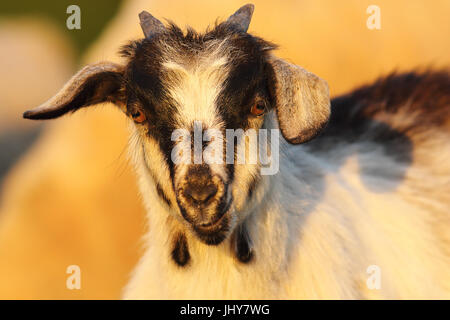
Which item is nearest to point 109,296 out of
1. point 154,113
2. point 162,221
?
point 162,221

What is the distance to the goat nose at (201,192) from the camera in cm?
265

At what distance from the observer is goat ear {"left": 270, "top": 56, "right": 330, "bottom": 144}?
2779 millimetres

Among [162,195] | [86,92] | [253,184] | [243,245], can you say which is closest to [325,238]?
[243,245]

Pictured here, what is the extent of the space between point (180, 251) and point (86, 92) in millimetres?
871

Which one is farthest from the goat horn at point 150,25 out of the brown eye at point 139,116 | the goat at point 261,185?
the brown eye at point 139,116

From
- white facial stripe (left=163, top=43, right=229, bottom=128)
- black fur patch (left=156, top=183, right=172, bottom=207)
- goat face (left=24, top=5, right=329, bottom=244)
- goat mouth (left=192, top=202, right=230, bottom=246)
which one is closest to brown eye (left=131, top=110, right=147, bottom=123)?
goat face (left=24, top=5, right=329, bottom=244)

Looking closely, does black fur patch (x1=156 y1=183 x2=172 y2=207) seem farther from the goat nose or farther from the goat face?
the goat nose

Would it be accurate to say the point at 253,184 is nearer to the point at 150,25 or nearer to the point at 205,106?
the point at 205,106

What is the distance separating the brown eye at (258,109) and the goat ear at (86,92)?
2.23ft

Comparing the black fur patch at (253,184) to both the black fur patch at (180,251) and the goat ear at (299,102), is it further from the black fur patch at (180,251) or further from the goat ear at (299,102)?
the black fur patch at (180,251)

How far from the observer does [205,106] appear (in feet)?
9.17

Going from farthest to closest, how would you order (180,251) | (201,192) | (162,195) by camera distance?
1. (180,251)
2. (162,195)
3. (201,192)

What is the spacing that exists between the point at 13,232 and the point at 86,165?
1032mm
